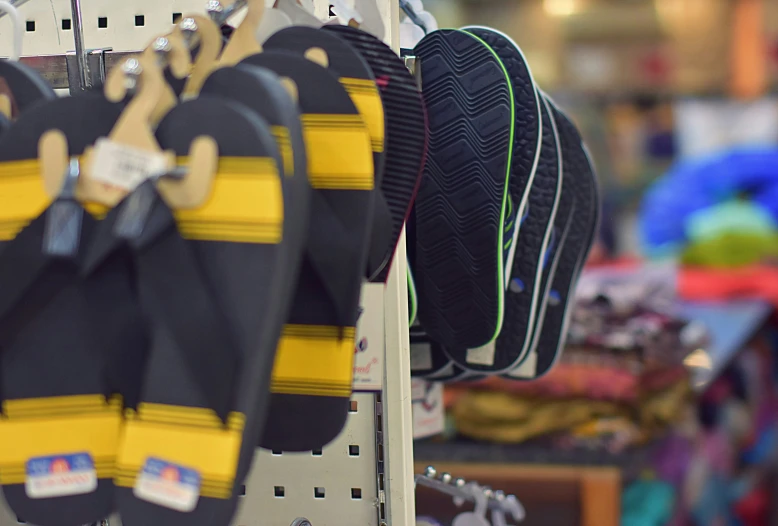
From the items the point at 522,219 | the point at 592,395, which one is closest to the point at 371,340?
the point at 522,219

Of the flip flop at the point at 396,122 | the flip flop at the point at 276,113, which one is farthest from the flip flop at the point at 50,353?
the flip flop at the point at 396,122

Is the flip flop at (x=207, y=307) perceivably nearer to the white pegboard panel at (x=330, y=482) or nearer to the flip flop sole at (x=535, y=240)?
the white pegboard panel at (x=330, y=482)

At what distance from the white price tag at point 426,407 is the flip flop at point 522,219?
0.56 ft

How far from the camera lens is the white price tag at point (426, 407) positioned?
1274 millimetres

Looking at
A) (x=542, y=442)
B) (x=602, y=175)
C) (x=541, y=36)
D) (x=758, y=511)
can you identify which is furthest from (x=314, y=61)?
(x=541, y=36)

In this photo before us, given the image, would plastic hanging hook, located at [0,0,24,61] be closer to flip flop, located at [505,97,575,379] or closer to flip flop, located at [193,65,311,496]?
flip flop, located at [193,65,311,496]

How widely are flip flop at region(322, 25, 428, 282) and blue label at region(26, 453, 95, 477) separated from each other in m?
0.27

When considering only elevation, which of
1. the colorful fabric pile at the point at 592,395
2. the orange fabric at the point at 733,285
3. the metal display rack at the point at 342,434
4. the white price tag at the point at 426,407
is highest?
the metal display rack at the point at 342,434

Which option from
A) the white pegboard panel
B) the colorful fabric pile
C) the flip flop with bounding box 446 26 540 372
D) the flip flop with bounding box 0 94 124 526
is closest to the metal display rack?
the white pegboard panel

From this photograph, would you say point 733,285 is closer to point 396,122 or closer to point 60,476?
point 396,122

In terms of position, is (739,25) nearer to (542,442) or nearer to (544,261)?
(542,442)

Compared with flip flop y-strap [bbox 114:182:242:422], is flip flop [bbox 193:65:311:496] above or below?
above

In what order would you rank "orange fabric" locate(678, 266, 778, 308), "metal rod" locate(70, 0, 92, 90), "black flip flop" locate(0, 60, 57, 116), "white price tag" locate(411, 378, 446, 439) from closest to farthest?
"black flip flop" locate(0, 60, 57, 116), "metal rod" locate(70, 0, 92, 90), "white price tag" locate(411, 378, 446, 439), "orange fabric" locate(678, 266, 778, 308)

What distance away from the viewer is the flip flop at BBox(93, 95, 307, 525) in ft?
1.80
